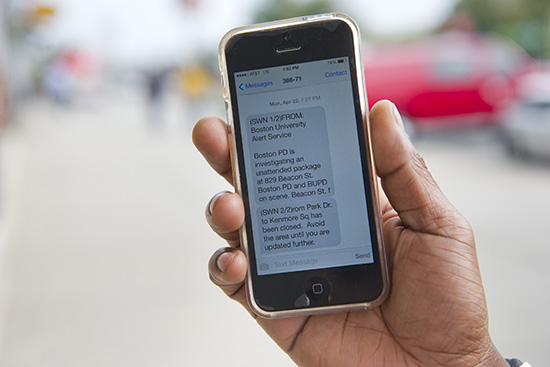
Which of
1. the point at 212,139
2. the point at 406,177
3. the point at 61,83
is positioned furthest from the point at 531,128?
the point at 61,83

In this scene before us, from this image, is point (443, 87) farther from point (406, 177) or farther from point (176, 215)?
point (406, 177)

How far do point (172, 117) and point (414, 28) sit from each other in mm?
28907

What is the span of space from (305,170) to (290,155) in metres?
0.07

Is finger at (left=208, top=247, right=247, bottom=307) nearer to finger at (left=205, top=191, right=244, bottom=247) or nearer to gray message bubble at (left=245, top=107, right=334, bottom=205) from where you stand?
finger at (left=205, top=191, right=244, bottom=247)

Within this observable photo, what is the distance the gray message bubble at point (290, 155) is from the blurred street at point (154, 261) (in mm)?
1974

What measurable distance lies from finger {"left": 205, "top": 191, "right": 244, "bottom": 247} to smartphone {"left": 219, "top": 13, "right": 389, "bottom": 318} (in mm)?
91

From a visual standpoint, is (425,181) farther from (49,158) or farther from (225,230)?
(49,158)

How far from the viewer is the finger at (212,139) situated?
5.91 feet

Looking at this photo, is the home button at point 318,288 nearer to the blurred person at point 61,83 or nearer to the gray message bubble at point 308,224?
the gray message bubble at point 308,224

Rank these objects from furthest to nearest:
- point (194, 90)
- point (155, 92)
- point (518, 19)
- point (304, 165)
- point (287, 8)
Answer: point (287, 8)
point (518, 19)
point (155, 92)
point (194, 90)
point (304, 165)

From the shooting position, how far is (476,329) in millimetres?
1694

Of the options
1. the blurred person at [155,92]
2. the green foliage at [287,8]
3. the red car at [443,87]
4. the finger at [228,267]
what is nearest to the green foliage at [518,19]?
the green foliage at [287,8]

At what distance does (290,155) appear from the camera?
1834mm

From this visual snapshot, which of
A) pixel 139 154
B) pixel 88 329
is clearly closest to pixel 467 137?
pixel 139 154
